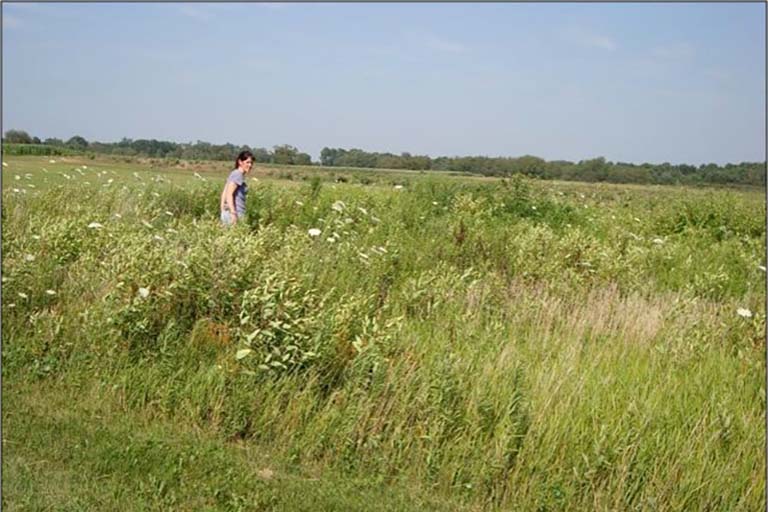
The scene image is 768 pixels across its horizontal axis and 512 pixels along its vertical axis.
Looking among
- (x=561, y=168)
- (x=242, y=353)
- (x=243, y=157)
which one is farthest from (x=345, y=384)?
(x=561, y=168)

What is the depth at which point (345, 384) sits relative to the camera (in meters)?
4.72

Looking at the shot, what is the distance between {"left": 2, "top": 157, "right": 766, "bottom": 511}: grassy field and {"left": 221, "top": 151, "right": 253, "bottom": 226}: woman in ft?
4.52

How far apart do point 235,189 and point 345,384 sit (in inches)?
210

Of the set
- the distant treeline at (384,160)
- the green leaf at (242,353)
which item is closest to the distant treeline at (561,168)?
the distant treeline at (384,160)

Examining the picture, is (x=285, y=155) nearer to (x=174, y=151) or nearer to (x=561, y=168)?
(x=174, y=151)

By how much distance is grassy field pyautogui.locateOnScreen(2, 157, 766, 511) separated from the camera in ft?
12.9

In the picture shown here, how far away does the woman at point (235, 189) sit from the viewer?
9.19 m

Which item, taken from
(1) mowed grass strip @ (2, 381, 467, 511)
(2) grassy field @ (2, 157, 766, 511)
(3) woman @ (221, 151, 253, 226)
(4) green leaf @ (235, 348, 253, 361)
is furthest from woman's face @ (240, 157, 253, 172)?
(1) mowed grass strip @ (2, 381, 467, 511)

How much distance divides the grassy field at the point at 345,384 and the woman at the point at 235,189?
54.3 inches

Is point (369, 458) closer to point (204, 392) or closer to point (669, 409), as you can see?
point (204, 392)

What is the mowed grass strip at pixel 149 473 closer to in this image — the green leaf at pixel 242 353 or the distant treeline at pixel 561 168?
the green leaf at pixel 242 353

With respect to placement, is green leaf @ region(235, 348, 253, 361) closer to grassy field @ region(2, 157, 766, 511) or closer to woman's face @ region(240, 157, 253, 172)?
grassy field @ region(2, 157, 766, 511)

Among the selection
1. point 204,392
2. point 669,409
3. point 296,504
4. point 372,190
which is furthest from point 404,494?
point 372,190

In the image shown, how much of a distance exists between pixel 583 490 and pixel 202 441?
98.6 inches
